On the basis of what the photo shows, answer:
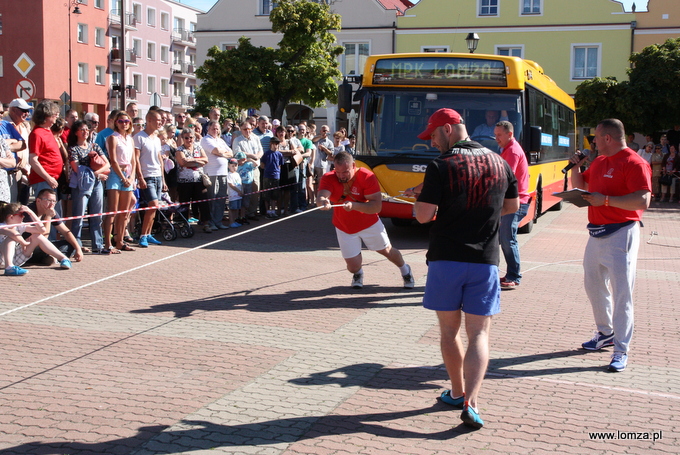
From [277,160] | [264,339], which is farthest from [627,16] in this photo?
[264,339]

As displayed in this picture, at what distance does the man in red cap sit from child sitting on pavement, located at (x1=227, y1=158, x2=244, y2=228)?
33.7 ft

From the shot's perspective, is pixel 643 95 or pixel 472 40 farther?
pixel 643 95

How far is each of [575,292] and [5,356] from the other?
6.46m

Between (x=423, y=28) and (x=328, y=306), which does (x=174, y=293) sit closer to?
(x=328, y=306)

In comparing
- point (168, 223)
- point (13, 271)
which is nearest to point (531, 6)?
point (168, 223)

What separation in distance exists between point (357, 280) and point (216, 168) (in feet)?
19.0

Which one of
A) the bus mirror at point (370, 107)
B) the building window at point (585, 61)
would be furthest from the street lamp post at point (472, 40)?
the building window at point (585, 61)

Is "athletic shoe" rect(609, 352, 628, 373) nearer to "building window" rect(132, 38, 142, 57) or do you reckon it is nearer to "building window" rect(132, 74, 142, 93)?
"building window" rect(132, 74, 142, 93)

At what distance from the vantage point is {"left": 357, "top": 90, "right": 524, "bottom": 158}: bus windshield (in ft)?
42.9

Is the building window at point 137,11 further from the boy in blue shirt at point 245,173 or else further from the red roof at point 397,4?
the boy in blue shirt at point 245,173

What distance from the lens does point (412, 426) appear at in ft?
15.5

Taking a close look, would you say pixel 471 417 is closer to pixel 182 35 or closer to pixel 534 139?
pixel 534 139

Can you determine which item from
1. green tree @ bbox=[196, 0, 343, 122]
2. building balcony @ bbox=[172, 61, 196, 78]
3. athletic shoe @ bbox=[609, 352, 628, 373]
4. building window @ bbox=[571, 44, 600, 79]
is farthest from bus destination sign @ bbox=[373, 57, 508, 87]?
building balcony @ bbox=[172, 61, 196, 78]

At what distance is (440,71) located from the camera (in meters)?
13.4
